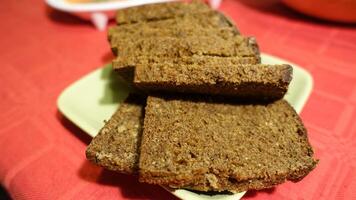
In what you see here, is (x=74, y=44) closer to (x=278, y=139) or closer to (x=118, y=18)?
(x=118, y=18)

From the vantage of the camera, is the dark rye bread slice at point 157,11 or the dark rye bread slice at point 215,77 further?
the dark rye bread slice at point 157,11

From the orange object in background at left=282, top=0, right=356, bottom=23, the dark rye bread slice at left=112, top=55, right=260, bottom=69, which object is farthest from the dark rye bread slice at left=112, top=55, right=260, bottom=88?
the orange object in background at left=282, top=0, right=356, bottom=23

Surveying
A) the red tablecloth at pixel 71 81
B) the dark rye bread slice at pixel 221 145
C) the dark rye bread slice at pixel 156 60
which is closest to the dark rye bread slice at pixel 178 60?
the dark rye bread slice at pixel 156 60

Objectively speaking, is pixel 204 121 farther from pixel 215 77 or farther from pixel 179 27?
pixel 179 27

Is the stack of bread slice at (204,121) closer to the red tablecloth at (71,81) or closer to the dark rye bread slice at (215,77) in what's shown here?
the dark rye bread slice at (215,77)

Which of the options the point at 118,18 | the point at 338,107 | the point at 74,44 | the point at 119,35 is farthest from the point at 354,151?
the point at 74,44

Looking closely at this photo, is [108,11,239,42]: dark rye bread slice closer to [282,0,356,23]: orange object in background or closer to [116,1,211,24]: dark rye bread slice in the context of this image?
[116,1,211,24]: dark rye bread slice

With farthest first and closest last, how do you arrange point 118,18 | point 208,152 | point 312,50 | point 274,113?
1. point 312,50
2. point 118,18
3. point 274,113
4. point 208,152
